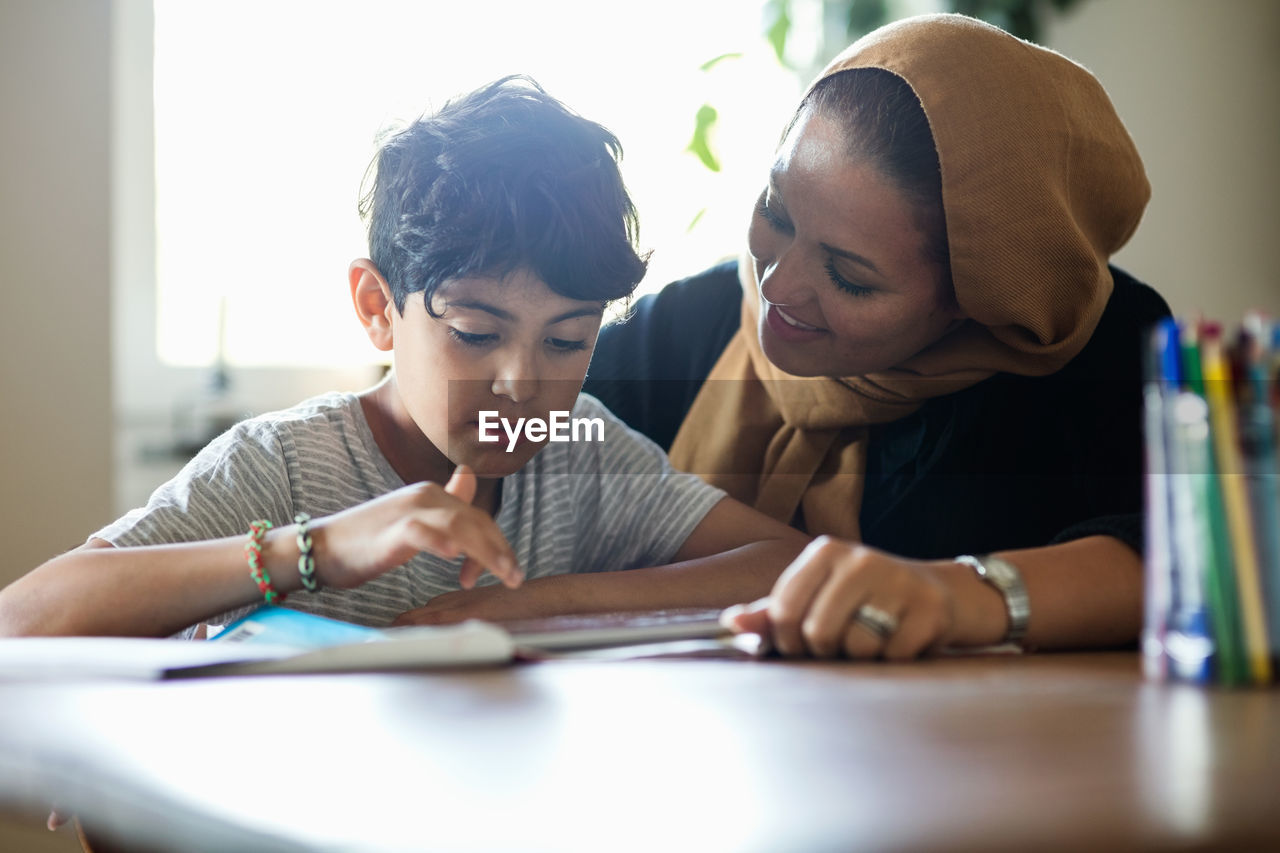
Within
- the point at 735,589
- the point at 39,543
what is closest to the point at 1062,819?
the point at 735,589

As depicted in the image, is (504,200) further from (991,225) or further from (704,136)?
(704,136)

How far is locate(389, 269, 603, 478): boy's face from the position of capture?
0.94m

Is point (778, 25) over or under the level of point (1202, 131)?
over

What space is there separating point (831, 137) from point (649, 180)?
4.57ft

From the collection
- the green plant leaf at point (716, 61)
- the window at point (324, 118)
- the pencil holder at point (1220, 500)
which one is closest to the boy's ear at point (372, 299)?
the pencil holder at point (1220, 500)

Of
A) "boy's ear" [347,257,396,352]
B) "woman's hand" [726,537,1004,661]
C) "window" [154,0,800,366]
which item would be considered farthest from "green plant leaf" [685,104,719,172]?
"woman's hand" [726,537,1004,661]

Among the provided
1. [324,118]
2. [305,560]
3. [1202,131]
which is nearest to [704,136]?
[324,118]

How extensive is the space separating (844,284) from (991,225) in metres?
0.14

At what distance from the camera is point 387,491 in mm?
995

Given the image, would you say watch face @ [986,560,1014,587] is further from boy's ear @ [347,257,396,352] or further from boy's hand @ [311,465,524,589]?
boy's ear @ [347,257,396,352]

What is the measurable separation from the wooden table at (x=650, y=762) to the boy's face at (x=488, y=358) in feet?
1.39

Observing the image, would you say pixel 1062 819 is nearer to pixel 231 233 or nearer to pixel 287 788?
pixel 287 788

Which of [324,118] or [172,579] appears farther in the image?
[324,118]

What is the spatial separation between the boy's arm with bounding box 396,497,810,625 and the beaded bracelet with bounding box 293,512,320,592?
0.27 feet
